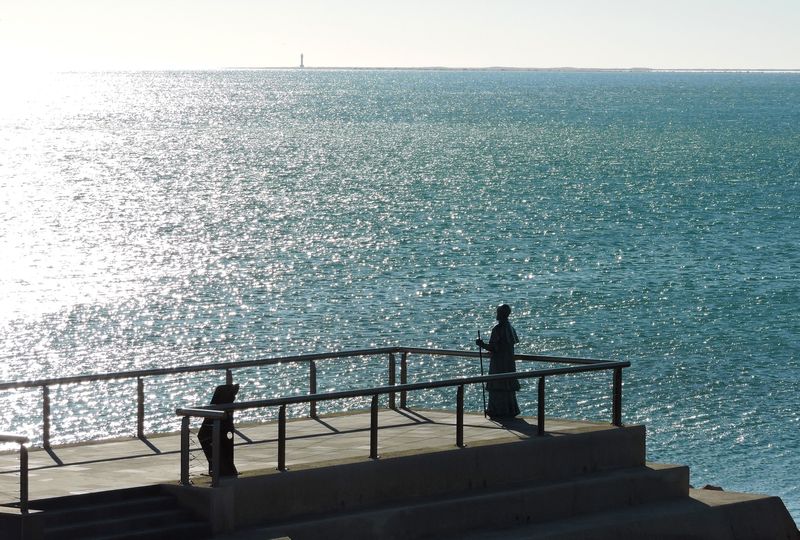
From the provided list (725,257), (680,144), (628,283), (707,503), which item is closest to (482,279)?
(628,283)

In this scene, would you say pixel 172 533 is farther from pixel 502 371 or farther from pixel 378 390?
pixel 502 371

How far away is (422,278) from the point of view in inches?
2311

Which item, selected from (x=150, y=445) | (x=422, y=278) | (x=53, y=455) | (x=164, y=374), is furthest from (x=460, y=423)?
(x=422, y=278)

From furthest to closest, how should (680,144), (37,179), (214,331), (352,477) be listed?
1. (680,144)
2. (37,179)
3. (214,331)
4. (352,477)

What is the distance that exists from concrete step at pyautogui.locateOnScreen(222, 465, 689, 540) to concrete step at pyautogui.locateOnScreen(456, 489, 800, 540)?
131 millimetres

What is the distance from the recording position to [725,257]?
67375mm

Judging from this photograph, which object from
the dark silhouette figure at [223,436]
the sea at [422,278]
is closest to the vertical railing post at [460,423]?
the dark silhouette figure at [223,436]

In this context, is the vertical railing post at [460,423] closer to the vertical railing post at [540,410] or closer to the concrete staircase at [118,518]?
the vertical railing post at [540,410]

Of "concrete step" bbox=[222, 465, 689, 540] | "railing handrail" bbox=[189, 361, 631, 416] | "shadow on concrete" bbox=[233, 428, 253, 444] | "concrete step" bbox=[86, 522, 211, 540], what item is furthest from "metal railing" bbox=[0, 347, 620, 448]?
"concrete step" bbox=[86, 522, 211, 540]

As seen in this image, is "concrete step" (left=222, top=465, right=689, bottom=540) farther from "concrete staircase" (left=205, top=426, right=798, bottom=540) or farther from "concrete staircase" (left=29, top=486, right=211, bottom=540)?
"concrete staircase" (left=29, top=486, right=211, bottom=540)

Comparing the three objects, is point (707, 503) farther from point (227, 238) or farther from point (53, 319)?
point (227, 238)

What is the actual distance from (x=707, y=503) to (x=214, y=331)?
102 feet

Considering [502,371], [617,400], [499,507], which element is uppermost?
[502,371]

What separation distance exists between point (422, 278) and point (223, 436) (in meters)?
45.3
